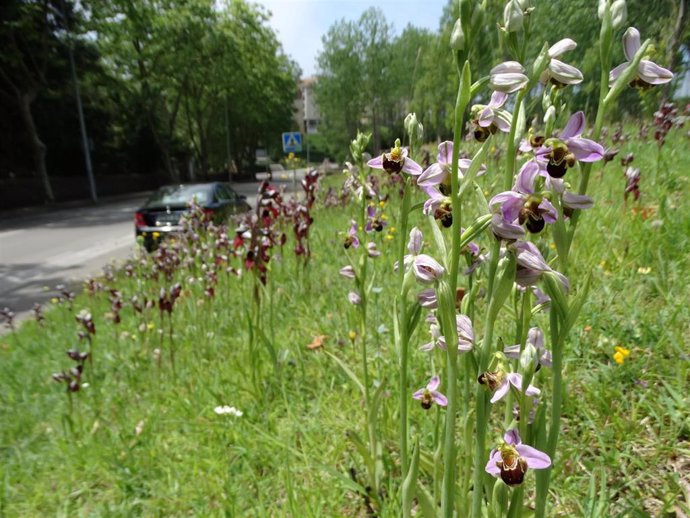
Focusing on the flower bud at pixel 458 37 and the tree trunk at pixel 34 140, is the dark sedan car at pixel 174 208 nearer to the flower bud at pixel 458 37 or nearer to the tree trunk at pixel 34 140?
the flower bud at pixel 458 37

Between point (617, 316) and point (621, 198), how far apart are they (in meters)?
1.86

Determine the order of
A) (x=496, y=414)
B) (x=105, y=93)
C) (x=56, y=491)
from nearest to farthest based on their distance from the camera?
1. (x=496, y=414)
2. (x=56, y=491)
3. (x=105, y=93)

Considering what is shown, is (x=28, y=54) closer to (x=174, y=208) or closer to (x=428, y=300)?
(x=174, y=208)

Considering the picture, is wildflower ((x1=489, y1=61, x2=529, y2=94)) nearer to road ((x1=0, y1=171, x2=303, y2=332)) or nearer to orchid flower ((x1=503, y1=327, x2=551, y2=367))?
orchid flower ((x1=503, y1=327, x2=551, y2=367))

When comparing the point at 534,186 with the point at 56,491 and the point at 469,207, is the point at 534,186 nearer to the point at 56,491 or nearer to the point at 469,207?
the point at 56,491

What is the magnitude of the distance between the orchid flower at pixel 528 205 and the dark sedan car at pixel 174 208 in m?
6.82

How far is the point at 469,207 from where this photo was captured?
340 centimetres

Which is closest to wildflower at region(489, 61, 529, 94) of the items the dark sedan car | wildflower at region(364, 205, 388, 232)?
wildflower at region(364, 205, 388, 232)

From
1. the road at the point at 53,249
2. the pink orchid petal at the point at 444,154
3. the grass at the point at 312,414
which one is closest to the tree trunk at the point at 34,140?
the road at the point at 53,249

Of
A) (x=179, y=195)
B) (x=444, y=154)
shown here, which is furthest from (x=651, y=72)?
(x=179, y=195)

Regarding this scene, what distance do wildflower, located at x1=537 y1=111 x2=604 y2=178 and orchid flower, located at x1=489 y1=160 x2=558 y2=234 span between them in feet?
0.08

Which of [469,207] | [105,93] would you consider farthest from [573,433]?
[105,93]

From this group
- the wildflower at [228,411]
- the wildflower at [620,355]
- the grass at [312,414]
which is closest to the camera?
the grass at [312,414]

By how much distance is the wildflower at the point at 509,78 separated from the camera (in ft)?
2.33
